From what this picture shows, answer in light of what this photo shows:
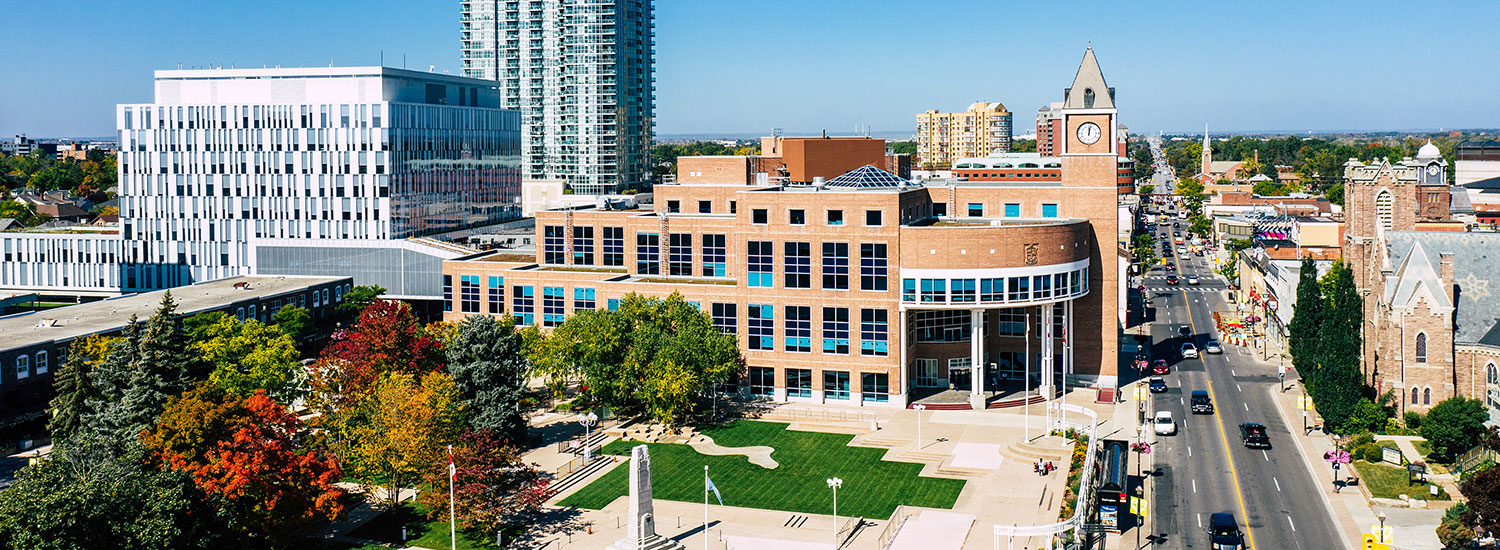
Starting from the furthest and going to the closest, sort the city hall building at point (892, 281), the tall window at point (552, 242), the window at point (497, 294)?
the tall window at point (552, 242), the window at point (497, 294), the city hall building at point (892, 281)

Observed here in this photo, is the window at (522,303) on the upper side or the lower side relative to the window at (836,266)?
lower

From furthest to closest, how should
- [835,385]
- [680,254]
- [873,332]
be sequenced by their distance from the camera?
[680,254] → [835,385] → [873,332]

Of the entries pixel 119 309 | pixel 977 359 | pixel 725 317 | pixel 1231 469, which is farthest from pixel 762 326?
pixel 119 309

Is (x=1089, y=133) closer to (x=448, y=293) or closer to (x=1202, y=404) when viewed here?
(x=1202, y=404)

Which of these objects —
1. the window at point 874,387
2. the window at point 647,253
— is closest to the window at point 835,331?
the window at point 874,387

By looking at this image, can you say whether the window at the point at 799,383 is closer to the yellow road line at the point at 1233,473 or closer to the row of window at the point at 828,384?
the row of window at the point at 828,384

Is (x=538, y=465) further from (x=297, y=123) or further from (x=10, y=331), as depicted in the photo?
(x=297, y=123)
